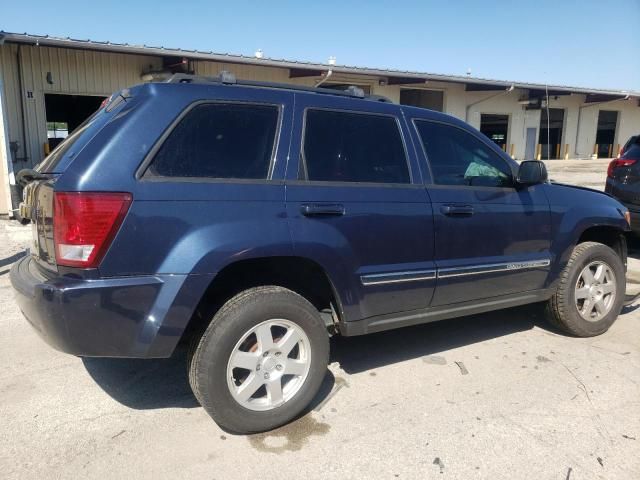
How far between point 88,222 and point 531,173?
118 inches

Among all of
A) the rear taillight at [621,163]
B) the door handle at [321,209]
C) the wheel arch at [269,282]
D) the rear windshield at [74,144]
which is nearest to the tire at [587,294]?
the wheel arch at [269,282]

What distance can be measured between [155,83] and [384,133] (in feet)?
4.84

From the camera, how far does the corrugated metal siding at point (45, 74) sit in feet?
35.2

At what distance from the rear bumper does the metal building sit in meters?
1.27

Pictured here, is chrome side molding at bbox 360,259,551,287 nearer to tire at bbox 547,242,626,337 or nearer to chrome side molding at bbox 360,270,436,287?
chrome side molding at bbox 360,270,436,287

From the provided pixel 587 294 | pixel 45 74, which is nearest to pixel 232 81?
pixel 587 294

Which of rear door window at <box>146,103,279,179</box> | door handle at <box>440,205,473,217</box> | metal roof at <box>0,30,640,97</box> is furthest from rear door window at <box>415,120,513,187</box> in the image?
metal roof at <box>0,30,640,97</box>

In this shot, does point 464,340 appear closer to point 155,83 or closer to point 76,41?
point 155,83

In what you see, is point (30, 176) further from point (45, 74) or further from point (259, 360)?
point (45, 74)

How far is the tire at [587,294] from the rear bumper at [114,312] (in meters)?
3.06

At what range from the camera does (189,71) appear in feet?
42.7

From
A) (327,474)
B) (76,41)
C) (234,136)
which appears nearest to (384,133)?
(234,136)

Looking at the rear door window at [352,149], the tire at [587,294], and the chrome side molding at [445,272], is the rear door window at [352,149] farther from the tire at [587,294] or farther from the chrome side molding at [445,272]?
the tire at [587,294]

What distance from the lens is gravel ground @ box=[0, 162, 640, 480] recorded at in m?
2.64
